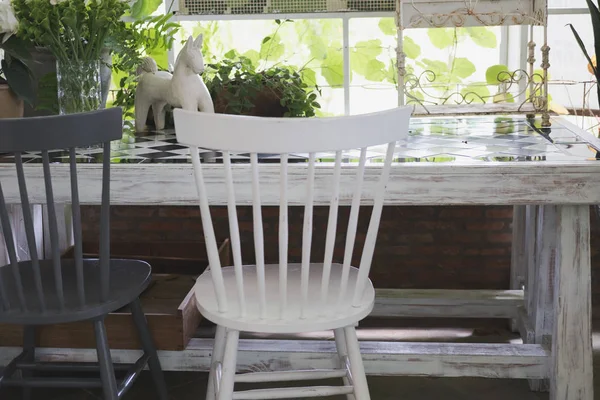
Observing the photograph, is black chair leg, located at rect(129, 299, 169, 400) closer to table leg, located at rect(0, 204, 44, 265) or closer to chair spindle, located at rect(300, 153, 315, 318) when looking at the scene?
table leg, located at rect(0, 204, 44, 265)

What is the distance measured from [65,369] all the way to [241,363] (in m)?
0.53

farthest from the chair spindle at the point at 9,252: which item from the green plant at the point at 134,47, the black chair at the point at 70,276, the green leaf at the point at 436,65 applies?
the green leaf at the point at 436,65

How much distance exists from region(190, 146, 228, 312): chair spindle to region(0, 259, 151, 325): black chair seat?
31 cm

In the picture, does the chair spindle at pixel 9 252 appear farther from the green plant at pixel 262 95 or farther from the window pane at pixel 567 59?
the window pane at pixel 567 59

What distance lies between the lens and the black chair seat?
1.91 m

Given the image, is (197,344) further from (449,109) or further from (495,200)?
(449,109)

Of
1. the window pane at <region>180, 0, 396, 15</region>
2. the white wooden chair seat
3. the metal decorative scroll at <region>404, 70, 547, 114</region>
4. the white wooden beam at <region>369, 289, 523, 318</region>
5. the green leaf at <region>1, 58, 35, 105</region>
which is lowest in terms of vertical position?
the white wooden beam at <region>369, 289, 523, 318</region>

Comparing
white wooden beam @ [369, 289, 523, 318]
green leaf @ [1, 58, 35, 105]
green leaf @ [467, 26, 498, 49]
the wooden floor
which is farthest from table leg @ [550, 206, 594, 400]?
green leaf @ [1, 58, 35, 105]

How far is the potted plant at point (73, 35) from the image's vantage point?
2463 mm

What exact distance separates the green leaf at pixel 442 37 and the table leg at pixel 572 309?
135 cm

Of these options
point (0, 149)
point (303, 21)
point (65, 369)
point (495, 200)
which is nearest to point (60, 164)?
point (0, 149)

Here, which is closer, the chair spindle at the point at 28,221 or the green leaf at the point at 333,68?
the chair spindle at the point at 28,221

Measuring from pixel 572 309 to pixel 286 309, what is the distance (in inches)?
36.4

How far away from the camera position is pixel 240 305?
1.84 m
